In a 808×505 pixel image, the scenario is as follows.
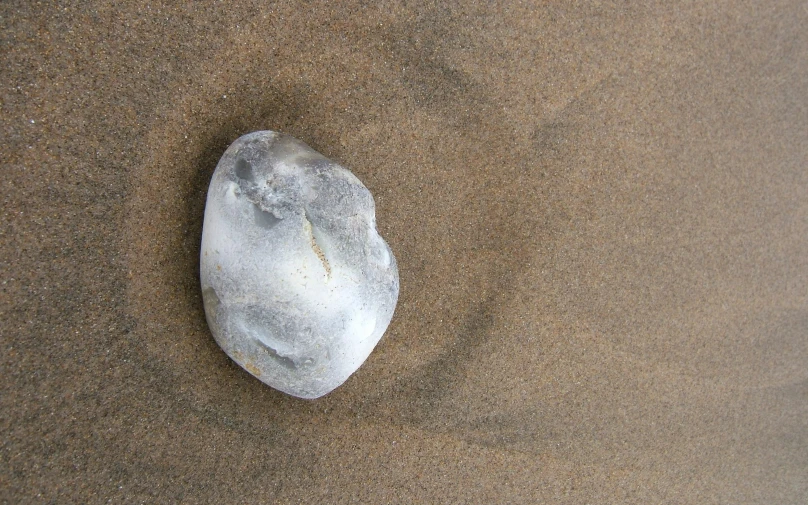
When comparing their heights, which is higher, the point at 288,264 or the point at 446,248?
the point at 446,248

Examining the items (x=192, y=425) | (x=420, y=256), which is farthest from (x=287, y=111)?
(x=192, y=425)

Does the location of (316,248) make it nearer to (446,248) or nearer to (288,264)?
(288,264)

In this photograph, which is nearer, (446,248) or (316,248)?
(316,248)

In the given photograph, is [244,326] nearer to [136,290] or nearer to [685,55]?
[136,290]

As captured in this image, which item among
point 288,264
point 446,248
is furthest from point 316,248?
point 446,248

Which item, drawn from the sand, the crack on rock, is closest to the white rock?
the crack on rock
